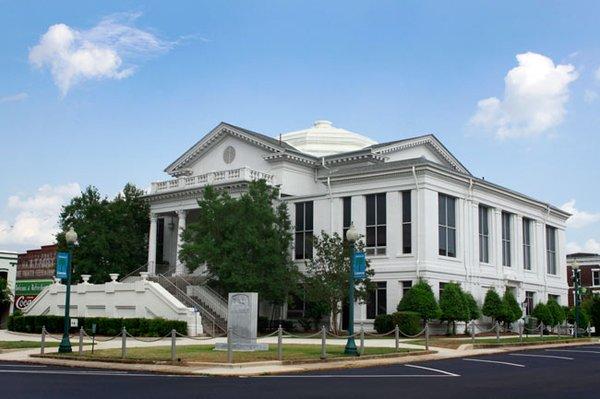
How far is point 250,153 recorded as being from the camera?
55.4 meters

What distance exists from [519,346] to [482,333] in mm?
10892

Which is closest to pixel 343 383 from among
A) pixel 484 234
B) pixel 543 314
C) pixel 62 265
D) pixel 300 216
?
pixel 62 265

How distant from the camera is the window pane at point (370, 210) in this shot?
47781mm

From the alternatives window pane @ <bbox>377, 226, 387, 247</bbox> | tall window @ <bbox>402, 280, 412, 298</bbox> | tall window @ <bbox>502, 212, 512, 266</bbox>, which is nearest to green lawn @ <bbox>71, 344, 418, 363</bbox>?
tall window @ <bbox>402, 280, 412, 298</bbox>

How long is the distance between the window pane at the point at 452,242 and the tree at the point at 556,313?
9.94 m

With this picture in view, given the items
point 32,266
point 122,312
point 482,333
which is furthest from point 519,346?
point 32,266

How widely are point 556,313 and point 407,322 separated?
56.8 ft

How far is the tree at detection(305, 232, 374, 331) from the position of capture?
43.2 m

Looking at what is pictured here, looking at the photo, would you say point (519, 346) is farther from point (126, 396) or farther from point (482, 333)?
point (126, 396)

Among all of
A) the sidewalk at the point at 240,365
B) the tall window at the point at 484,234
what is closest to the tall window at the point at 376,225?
the tall window at the point at 484,234

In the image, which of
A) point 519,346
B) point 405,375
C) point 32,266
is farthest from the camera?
point 32,266

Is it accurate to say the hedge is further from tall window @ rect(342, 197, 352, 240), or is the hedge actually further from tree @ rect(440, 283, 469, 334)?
tree @ rect(440, 283, 469, 334)

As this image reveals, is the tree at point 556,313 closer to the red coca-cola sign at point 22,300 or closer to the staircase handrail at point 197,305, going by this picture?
the staircase handrail at point 197,305

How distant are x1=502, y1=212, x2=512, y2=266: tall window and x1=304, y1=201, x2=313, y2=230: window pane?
13762 mm
